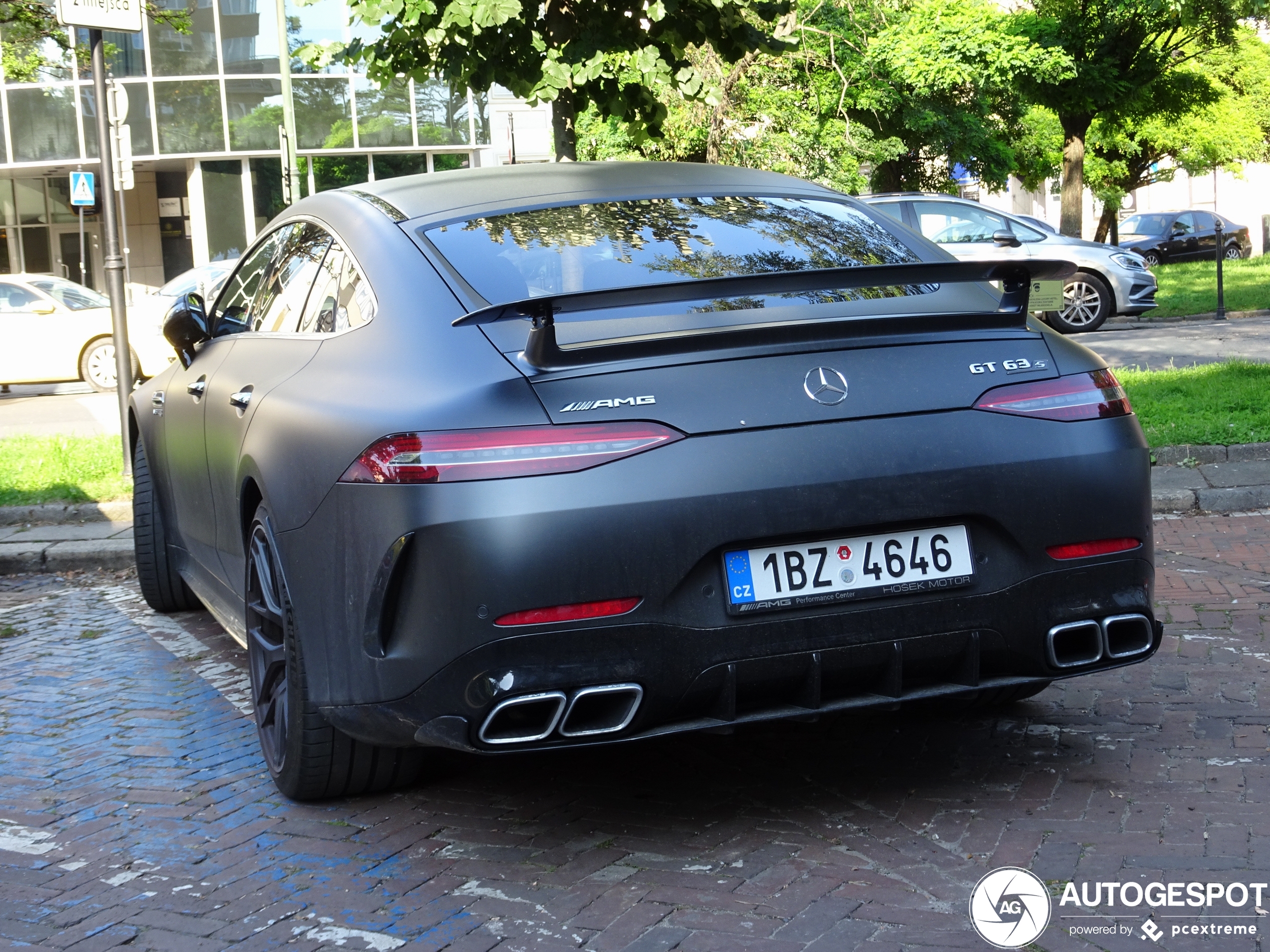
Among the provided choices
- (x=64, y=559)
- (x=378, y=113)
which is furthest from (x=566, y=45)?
(x=378, y=113)

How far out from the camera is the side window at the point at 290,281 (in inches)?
163

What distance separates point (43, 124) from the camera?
3169cm

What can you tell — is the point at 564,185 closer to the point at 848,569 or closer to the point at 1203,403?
the point at 848,569

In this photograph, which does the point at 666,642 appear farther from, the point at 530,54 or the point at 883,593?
the point at 530,54

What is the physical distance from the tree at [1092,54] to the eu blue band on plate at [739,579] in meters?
26.6

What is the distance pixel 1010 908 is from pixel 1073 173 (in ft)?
90.4

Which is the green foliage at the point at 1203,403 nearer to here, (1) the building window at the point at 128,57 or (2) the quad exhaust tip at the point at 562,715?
(2) the quad exhaust tip at the point at 562,715

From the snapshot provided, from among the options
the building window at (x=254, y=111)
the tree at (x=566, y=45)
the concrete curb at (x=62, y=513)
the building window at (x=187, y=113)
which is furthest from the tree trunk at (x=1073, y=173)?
the concrete curb at (x=62, y=513)

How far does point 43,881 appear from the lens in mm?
3355

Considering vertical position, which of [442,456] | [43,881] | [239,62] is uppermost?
[239,62]

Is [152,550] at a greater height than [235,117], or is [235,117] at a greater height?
[235,117]

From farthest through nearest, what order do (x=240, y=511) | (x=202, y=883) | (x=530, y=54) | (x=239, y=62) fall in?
(x=239, y=62) → (x=530, y=54) → (x=240, y=511) → (x=202, y=883)

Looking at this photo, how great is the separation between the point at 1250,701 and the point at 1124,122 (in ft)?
131

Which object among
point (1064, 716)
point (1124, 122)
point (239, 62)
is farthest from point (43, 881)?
point (1124, 122)
